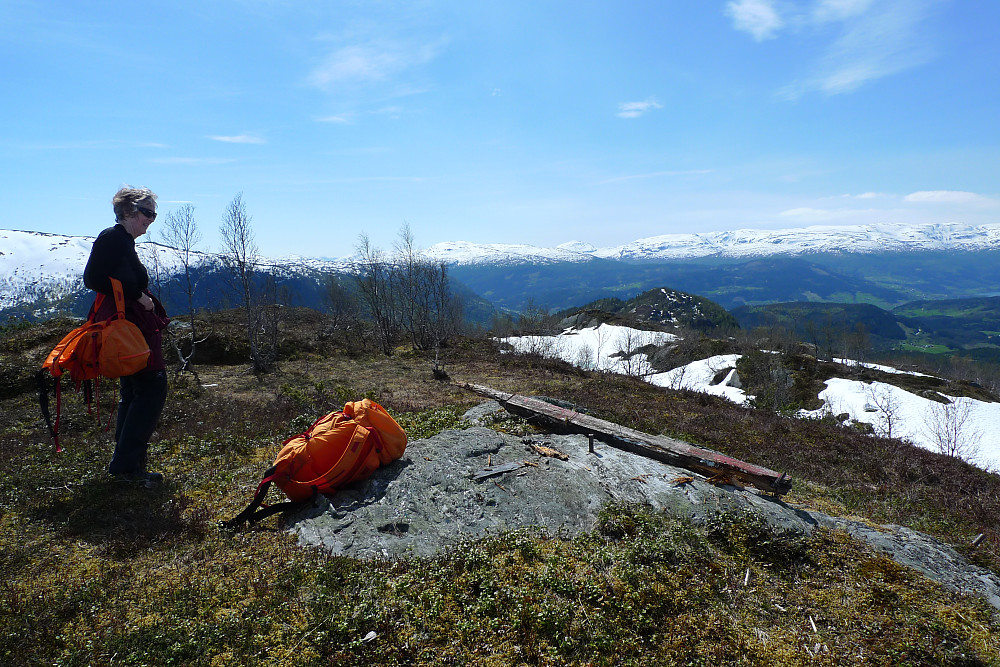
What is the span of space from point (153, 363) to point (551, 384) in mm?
14265

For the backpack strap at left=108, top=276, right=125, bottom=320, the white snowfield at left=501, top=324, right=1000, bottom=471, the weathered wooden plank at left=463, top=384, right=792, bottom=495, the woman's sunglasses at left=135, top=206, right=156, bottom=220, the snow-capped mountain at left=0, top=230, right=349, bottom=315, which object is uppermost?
the snow-capped mountain at left=0, top=230, right=349, bottom=315

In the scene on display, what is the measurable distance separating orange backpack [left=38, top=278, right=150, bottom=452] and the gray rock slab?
2.82 m

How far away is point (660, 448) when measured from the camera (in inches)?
291

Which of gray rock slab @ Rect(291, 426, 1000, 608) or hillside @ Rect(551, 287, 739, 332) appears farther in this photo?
hillside @ Rect(551, 287, 739, 332)

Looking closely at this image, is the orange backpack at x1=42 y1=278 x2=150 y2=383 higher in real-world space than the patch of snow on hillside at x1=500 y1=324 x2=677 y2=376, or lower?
Answer: higher

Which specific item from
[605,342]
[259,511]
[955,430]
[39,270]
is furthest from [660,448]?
[39,270]

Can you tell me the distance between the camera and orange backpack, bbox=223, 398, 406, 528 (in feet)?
17.6

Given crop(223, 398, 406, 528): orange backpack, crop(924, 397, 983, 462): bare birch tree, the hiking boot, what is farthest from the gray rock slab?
crop(924, 397, 983, 462): bare birch tree

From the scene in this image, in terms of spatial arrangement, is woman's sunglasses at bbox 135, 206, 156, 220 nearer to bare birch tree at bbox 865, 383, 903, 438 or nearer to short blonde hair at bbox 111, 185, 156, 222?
short blonde hair at bbox 111, 185, 156, 222

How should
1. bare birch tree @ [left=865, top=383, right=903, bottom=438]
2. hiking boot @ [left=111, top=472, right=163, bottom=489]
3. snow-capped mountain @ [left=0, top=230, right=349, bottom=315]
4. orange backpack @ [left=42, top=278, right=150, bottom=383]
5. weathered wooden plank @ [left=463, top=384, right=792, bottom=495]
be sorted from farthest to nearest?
1. snow-capped mountain @ [left=0, top=230, right=349, bottom=315]
2. bare birch tree @ [left=865, top=383, right=903, bottom=438]
3. weathered wooden plank @ [left=463, top=384, right=792, bottom=495]
4. hiking boot @ [left=111, top=472, right=163, bottom=489]
5. orange backpack @ [left=42, top=278, right=150, bottom=383]

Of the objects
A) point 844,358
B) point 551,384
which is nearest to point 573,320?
point 844,358

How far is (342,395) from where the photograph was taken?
13.5 m

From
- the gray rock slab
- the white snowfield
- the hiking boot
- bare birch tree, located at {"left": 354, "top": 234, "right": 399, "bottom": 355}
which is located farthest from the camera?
bare birch tree, located at {"left": 354, "top": 234, "right": 399, "bottom": 355}

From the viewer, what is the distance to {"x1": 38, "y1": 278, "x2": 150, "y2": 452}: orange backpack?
16.4ft
